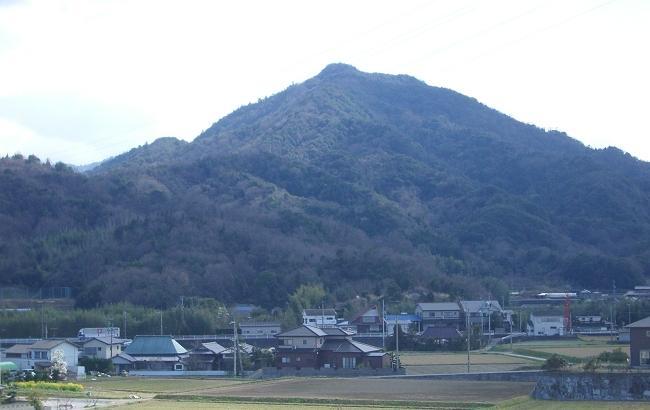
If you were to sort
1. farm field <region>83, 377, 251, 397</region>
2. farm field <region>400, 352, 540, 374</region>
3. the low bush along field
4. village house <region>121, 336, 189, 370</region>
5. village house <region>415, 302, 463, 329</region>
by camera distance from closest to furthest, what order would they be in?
farm field <region>83, 377, 251, 397</region>, the low bush along field, farm field <region>400, 352, 540, 374</region>, village house <region>121, 336, 189, 370</region>, village house <region>415, 302, 463, 329</region>

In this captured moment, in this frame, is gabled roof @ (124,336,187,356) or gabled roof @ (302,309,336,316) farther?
gabled roof @ (302,309,336,316)

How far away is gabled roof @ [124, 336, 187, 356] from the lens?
4459 cm

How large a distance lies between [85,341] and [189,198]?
5017cm

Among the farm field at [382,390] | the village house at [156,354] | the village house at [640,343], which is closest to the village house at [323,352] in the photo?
the farm field at [382,390]

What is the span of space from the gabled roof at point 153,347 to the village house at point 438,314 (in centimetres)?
1857

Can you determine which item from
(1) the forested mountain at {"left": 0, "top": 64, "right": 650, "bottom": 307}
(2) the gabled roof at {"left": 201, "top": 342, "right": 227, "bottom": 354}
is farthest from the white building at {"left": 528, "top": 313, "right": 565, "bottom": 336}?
(2) the gabled roof at {"left": 201, "top": 342, "right": 227, "bottom": 354}

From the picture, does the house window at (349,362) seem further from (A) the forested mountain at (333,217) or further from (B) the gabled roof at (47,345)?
(A) the forested mountain at (333,217)

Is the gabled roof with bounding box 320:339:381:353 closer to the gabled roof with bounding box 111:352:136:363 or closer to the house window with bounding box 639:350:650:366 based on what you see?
the gabled roof with bounding box 111:352:136:363

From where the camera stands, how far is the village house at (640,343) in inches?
1276

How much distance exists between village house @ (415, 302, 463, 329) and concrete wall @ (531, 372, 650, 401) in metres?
31.0

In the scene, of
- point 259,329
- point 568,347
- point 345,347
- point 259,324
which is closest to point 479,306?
point 259,324

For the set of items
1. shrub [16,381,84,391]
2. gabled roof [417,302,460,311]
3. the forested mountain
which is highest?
the forested mountain

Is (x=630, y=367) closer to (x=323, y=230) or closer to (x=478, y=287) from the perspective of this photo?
(x=478, y=287)

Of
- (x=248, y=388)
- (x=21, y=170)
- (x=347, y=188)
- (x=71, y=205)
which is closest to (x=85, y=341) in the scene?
(x=248, y=388)
